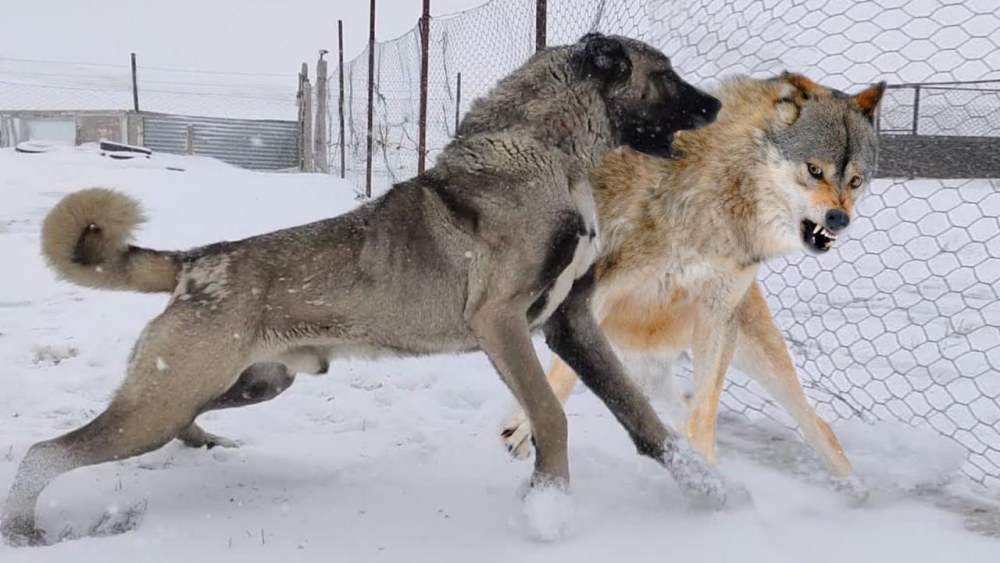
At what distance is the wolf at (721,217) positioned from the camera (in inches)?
130

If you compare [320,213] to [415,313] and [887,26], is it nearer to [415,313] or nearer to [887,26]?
[887,26]

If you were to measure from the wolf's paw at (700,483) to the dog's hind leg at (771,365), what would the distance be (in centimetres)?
75

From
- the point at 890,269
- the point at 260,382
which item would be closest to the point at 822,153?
the point at 890,269

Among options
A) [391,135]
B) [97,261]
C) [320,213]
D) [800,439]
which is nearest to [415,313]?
[97,261]

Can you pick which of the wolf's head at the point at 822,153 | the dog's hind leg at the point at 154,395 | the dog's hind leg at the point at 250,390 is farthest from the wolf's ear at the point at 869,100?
the dog's hind leg at the point at 154,395

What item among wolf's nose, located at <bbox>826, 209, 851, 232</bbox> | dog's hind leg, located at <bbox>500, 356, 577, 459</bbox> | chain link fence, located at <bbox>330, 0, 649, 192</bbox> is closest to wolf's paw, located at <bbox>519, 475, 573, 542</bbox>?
dog's hind leg, located at <bbox>500, 356, 577, 459</bbox>

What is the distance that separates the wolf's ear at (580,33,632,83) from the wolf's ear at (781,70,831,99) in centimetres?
77

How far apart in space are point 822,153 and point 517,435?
1467 mm

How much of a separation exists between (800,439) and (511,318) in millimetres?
1720

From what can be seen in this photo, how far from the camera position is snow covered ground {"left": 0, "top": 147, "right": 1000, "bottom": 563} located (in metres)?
2.42

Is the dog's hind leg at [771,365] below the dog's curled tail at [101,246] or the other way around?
below

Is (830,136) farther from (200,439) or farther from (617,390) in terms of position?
(200,439)

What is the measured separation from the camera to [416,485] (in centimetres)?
296

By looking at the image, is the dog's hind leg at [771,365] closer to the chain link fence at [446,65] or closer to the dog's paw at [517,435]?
the dog's paw at [517,435]
